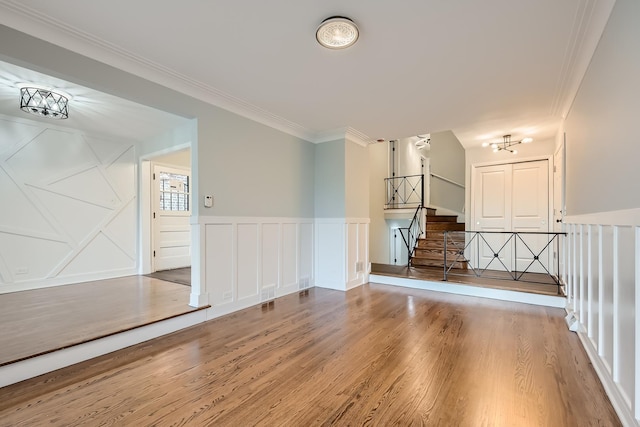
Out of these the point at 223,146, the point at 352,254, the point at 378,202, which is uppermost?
the point at 223,146

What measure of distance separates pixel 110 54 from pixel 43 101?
5.72 feet

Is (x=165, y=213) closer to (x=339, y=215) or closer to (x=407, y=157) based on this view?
(x=339, y=215)

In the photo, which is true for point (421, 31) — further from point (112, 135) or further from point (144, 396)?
point (112, 135)

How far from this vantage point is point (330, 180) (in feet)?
15.0

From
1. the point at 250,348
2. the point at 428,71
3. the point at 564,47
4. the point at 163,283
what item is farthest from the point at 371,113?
the point at 163,283

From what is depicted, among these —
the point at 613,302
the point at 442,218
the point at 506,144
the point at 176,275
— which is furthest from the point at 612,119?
the point at 176,275

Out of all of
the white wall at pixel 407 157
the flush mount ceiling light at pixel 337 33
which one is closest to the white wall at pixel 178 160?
the flush mount ceiling light at pixel 337 33

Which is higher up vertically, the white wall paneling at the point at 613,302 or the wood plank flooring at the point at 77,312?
the white wall paneling at the point at 613,302

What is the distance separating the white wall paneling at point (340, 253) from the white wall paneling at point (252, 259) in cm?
17

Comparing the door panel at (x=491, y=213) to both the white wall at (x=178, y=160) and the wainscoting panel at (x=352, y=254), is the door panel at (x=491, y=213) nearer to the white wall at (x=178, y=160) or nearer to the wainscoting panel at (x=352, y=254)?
the wainscoting panel at (x=352, y=254)

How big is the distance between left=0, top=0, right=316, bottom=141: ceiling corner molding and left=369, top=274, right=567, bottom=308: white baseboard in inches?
132

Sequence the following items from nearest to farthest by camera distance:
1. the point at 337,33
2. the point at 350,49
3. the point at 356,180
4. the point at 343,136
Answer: the point at 337,33, the point at 350,49, the point at 343,136, the point at 356,180

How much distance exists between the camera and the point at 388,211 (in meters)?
6.74

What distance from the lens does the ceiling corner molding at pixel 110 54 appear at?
1.89m
